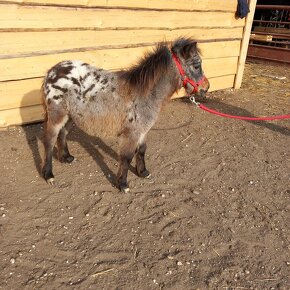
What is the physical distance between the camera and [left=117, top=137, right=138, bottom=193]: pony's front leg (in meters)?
3.69

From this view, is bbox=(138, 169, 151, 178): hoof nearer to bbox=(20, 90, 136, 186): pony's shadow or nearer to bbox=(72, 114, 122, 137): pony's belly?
bbox=(20, 90, 136, 186): pony's shadow

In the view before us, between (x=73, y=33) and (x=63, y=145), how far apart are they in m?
2.06

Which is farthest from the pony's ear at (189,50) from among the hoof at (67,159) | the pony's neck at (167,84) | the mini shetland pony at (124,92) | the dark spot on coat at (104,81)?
the hoof at (67,159)

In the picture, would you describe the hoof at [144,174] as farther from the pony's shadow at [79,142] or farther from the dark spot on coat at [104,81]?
the dark spot on coat at [104,81]

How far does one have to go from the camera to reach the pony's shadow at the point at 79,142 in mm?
4364

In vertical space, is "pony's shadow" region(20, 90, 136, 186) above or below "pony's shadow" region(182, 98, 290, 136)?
above

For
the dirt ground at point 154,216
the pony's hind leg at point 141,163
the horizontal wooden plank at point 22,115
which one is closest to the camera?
the dirt ground at point 154,216

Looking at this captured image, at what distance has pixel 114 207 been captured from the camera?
3584 millimetres

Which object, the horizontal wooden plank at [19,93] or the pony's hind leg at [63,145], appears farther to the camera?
the horizontal wooden plank at [19,93]

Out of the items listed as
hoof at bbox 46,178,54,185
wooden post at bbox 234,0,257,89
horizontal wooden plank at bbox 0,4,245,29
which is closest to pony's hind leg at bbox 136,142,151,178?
hoof at bbox 46,178,54,185

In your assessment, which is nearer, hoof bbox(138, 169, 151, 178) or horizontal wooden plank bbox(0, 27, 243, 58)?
hoof bbox(138, 169, 151, 178)

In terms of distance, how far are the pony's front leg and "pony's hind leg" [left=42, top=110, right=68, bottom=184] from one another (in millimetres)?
812

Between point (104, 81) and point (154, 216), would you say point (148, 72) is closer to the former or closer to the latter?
point (104, 81)

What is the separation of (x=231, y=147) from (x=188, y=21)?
3116 mm
